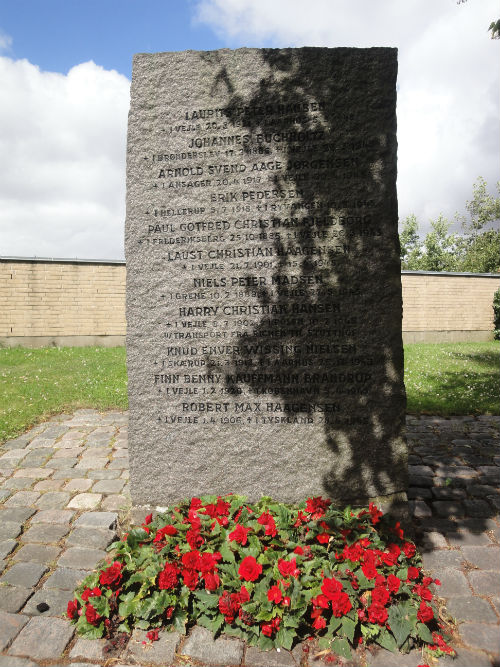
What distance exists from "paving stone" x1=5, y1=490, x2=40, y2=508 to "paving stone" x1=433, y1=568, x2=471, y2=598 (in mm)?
3342

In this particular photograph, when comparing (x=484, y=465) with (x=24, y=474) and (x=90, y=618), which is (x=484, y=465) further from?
(x=24, y=474)

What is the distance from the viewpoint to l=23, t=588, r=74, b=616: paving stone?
8.70 feet

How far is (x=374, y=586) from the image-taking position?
2592 mm

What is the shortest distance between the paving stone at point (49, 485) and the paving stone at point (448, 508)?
346 centimetres

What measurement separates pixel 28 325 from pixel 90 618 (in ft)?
43.1

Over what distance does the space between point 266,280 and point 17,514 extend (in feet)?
9.37

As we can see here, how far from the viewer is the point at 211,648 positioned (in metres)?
2.41

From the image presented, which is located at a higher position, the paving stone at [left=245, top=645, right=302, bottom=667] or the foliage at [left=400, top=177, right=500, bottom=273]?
the foliage at [left=400, top=177, right=500, bottom=273]

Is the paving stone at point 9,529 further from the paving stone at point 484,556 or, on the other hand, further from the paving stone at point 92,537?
the paving stone at point 484,556

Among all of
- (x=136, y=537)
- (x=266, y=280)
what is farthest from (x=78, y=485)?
(x=266, y=280)

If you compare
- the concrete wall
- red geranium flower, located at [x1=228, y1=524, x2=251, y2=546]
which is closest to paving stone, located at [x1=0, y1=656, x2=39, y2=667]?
red geranium flower, located at [x1=228, y1=524, x2=251, y2=546]

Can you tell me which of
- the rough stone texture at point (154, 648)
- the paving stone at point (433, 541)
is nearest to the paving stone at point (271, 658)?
the rough stone texture at point (154, 648)

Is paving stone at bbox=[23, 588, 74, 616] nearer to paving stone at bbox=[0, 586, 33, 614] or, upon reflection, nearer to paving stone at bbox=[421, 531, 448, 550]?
paving stone at bbox=[0, 586, 33, 614]

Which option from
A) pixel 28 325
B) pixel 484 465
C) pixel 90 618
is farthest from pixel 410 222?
pixel 90 618
